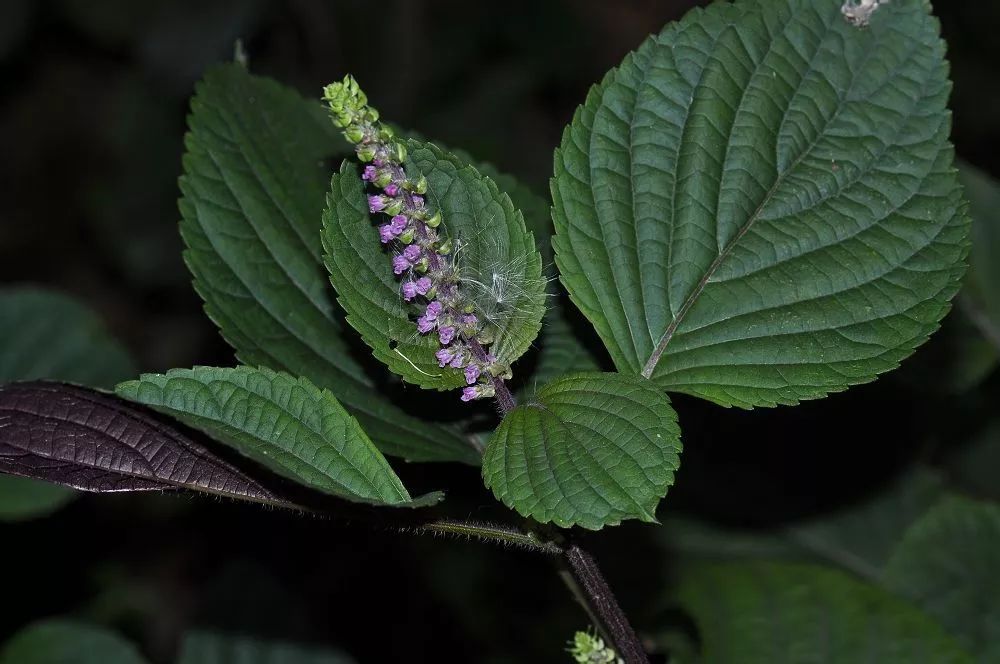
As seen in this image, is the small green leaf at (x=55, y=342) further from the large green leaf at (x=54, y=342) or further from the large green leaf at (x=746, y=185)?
the large green leaf at (x=746, y=185)

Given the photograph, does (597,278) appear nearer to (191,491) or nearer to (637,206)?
(637,206)

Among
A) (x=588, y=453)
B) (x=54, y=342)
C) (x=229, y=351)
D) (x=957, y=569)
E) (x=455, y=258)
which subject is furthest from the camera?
(x=229, y=351)

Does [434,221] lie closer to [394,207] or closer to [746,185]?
[394,207]

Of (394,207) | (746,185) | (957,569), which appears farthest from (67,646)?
(957,569)

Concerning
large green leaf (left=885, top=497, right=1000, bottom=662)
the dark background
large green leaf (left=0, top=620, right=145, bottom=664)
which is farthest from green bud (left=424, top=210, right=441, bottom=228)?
large green leaf (left=0, top=620, right=145, bottom=664)

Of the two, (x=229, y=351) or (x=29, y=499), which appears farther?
(x=229, y=351)

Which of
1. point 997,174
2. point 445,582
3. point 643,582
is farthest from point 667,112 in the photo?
point 997,174
